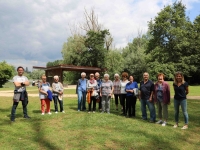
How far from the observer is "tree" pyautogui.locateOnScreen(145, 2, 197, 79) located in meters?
34.6

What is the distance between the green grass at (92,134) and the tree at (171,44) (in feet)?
93.1

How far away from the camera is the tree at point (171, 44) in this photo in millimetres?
34594

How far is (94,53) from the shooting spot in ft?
124

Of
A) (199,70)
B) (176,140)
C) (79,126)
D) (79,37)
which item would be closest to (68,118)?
(79,126)

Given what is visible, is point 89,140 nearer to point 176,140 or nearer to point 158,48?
point 176,140

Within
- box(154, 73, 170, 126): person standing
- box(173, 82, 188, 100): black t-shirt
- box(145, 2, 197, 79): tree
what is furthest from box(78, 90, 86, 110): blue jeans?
box(145, 2, 197, 79): tree

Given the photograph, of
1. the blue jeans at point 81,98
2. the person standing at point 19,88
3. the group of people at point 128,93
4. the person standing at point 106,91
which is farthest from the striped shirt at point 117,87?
the person standing at point 19,88

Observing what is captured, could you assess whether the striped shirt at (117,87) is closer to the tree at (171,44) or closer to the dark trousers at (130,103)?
the dark trousers at (130,103)

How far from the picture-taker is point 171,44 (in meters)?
37.2

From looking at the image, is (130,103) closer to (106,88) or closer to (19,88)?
(106,88)

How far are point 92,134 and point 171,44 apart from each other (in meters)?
34.7

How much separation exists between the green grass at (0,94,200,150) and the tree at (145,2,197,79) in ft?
93.1

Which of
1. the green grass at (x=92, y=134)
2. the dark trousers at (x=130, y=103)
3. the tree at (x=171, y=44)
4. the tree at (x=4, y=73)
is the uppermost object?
the tree at (x=171, y=44)

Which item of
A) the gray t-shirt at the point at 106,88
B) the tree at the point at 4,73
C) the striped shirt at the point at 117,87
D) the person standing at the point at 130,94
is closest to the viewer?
the person standing at the point at 130,94
